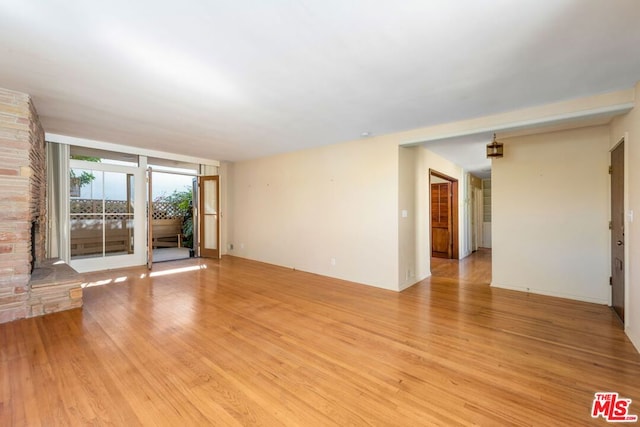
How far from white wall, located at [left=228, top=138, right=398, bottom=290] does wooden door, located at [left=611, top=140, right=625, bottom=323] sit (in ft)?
8.29

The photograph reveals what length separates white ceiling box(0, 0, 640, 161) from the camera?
1720mm

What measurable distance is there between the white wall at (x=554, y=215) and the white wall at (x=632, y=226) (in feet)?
3.07

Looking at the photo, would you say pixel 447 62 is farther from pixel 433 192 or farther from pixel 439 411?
pixel 433 192

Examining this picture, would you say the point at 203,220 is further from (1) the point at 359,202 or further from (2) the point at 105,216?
(1) the point at 359,202

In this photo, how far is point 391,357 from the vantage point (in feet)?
7.67

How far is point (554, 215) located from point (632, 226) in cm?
135

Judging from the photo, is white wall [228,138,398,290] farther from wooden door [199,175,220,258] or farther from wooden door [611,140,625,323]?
wooden door [611,140,625,323]

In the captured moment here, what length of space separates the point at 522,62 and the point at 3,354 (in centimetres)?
506

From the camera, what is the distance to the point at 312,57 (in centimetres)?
222

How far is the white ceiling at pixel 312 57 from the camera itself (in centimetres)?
172

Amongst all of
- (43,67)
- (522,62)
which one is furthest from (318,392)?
(43,67)

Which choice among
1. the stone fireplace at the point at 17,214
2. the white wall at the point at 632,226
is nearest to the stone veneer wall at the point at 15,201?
the stone fireplace at the point at 17,214

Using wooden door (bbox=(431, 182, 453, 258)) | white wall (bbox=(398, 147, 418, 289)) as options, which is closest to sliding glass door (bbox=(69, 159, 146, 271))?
white wall (bbox=(398, 147, 418, 289))

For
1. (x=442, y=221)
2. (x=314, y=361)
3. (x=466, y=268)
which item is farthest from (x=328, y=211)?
(x=442, y=221)
